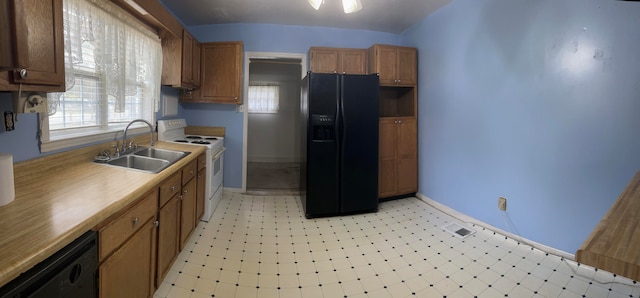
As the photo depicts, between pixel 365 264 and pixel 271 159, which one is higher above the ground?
pixel 271 159

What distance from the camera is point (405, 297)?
159 centimetres

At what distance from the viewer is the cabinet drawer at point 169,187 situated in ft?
5.06

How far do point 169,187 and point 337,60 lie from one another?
2.50m

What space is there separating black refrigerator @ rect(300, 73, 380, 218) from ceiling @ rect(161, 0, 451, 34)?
85 centimetres

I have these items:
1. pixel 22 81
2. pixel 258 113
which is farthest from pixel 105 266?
pixel 258 113

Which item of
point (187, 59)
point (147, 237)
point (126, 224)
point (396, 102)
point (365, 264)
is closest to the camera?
point (126, 224)

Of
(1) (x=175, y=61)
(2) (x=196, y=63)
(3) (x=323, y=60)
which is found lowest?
(1) (x=175, y=61)

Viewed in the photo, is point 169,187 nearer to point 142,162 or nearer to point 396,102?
point 142,162

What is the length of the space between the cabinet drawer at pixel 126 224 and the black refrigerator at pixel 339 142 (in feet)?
5.30

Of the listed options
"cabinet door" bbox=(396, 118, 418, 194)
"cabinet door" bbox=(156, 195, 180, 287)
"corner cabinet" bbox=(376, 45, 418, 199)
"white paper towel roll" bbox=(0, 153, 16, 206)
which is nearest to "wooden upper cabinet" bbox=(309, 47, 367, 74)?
"corner cabinet" bbox=(376, 45, 418, 199)

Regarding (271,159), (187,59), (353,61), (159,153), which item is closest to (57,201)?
(159,153)

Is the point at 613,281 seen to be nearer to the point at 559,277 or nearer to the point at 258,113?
the point at 559,277

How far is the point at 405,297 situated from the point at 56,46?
225 centimetres

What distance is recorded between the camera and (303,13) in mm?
3037
